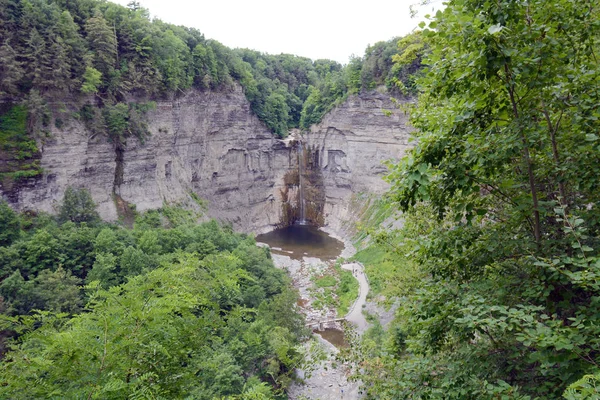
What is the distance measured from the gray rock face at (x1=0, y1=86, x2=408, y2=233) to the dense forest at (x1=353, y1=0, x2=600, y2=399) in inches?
1200

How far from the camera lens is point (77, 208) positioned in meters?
27.9

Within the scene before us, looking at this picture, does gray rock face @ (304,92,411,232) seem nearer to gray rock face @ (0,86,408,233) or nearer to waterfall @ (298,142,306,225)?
gray rock face @ (0,86,408,233)

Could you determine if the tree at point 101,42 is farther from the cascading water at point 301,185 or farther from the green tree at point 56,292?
the cascading water at point 301,185

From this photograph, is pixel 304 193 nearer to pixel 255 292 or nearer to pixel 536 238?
pixel 255 292

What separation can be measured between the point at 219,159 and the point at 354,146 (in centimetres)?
1828

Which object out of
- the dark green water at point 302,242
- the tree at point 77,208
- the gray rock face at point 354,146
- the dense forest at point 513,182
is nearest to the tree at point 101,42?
the tree at point 77,208

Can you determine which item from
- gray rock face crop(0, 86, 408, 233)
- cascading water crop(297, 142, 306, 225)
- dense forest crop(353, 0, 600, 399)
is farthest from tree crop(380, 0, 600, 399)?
cascading water crop(297, 142, 306, 225)

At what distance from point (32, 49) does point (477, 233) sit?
33565mm

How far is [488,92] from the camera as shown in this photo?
425 centimetres

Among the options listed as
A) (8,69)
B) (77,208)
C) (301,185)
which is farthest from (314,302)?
(8,69)

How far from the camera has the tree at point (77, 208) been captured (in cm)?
2722

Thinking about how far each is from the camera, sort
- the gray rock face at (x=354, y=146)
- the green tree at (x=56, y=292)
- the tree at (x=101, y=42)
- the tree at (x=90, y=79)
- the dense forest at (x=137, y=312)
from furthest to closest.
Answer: the gray rock face at (x=354, y=146), the tree at (x=101, y=42), the tree at (x=90, y=79), the green tree at (x=56, y=292), the dense forest at (x=137, y=312)

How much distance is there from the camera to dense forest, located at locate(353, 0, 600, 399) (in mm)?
3711

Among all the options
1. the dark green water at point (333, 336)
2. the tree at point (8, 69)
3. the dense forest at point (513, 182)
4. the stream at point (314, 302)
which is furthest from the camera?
the dark green water at point (333, 336)
